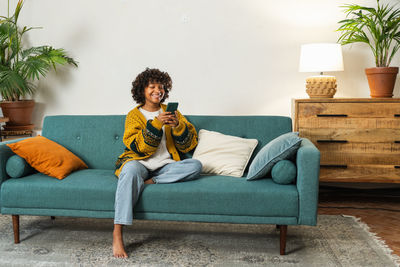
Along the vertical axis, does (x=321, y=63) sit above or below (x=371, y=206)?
above

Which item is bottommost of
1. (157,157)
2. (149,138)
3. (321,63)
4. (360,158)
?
(360,158)

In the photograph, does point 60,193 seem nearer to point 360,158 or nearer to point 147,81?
point 147,81

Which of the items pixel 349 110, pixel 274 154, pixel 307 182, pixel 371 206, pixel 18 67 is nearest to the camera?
pixel 307 182

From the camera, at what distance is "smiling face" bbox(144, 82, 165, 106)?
2.56 m

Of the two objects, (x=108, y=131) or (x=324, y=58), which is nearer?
(x=108, y=131)

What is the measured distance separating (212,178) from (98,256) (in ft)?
2.53

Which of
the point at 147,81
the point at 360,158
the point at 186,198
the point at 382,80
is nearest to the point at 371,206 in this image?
the point at 360,158

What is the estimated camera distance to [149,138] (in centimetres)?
233

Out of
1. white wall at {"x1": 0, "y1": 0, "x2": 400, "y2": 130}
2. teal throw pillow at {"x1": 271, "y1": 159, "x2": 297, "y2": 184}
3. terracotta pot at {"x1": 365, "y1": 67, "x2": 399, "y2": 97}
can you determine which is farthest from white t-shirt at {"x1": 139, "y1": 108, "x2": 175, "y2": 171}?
terracotta pot at {"x1": 365, "y1": 67, "x2": 399, "y2": 97}

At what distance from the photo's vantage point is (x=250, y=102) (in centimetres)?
371

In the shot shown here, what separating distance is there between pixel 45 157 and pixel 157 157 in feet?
2.23

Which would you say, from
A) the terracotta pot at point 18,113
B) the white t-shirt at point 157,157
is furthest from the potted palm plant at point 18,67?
the white t-shirt at point 157,157

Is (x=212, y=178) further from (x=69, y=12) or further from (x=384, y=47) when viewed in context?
(x=69, y=12)

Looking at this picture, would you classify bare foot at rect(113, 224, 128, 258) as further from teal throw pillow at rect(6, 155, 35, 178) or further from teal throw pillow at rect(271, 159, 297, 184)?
teal throw pillow at rect(271, 159, 297, 184)
